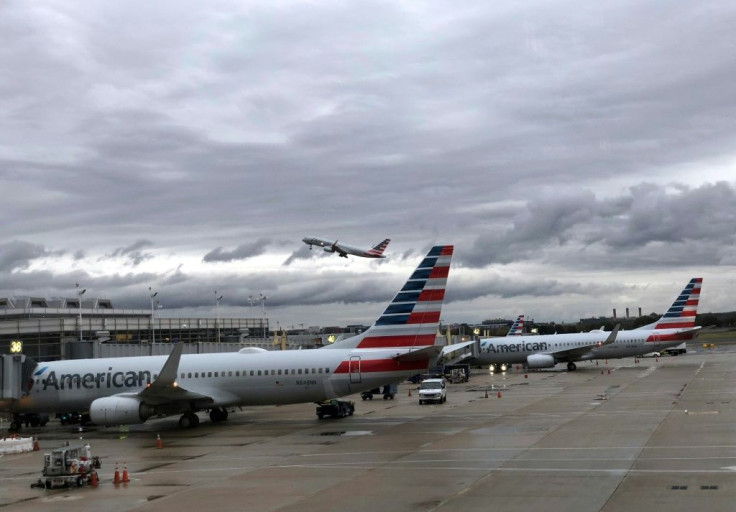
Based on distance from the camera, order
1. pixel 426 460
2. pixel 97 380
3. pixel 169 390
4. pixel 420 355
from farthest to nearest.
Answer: pixel 97 380, pixel 169 390, pixel 420 355, pixel 426 460

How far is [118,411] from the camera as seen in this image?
38.0 metres

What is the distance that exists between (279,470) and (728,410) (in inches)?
963

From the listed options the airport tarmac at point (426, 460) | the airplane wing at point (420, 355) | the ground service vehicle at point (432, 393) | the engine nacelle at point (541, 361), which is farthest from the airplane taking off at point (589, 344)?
the airplane wing at point (420, 355)

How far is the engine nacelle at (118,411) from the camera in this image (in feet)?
125

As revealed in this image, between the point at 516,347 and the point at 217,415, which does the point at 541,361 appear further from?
the point at 217,415

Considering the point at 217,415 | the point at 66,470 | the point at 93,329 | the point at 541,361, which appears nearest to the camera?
the point at 66,470

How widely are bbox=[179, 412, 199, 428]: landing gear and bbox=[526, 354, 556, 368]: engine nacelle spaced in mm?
50255

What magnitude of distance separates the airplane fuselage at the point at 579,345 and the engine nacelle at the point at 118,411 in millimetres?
51811

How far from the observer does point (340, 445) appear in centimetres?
3119

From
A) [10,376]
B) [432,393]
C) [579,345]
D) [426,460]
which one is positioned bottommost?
[426,460]

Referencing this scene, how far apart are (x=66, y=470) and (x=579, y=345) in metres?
69.0

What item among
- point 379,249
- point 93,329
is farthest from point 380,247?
point 93,329

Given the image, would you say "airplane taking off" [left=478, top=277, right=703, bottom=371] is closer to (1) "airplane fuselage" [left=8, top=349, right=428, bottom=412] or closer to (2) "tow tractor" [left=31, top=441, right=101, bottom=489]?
(1) "airplane fuselage" [left=8, top=349, right=428, bottom=412]

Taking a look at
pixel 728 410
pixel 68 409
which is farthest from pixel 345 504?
pixel 68 409
